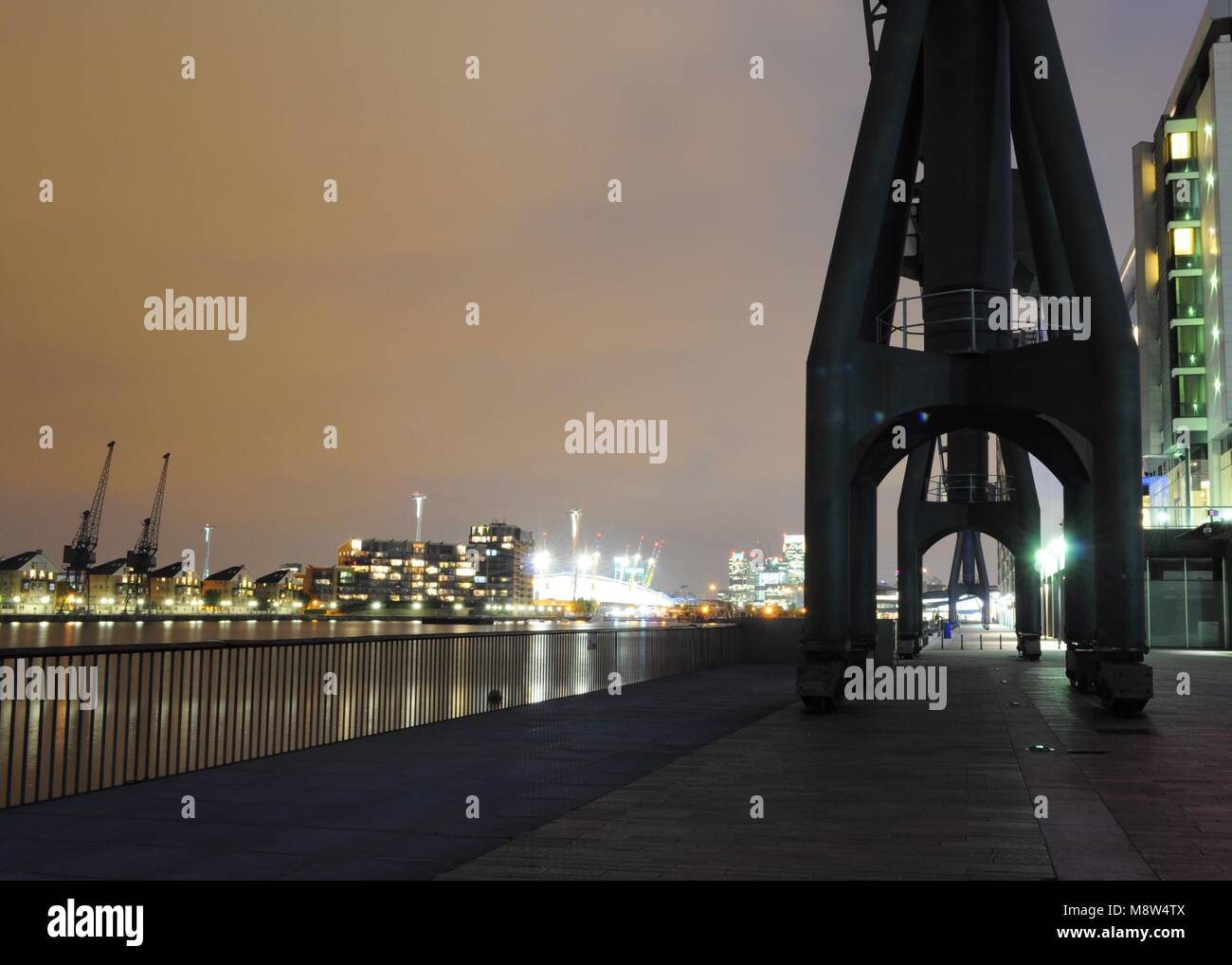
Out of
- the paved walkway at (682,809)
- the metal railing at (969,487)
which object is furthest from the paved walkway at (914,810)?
the metal railing at (969,487)

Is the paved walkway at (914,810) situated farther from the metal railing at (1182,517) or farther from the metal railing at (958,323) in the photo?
the metal railing at (1182,517)

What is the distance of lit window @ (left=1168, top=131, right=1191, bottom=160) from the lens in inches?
3324

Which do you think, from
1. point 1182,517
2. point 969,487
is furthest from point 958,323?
point 1182,517

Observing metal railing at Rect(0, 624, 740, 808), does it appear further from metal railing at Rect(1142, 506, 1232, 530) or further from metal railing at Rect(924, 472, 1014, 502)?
metal railing at Rect(1142, 506, 1232, 530)

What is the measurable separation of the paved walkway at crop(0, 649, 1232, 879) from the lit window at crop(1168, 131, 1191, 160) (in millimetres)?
80750

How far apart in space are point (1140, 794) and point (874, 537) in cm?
1423

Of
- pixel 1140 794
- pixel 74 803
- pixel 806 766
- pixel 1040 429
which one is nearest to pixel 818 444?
pixel 1040 429

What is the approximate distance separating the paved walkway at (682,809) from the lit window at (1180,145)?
80750 mm

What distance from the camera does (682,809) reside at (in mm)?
9492

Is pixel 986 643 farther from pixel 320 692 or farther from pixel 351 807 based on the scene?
pixel 351 807

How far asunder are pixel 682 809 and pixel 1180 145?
90949mm

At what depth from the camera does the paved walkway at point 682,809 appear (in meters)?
7.52
